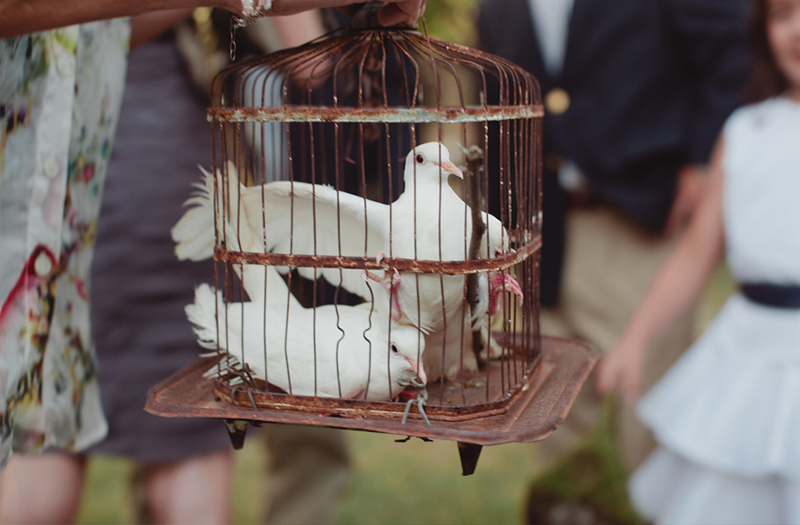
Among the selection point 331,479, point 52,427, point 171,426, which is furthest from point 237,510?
point 52,427

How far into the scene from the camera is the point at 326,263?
1056 millimetres

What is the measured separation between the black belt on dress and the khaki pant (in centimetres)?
67

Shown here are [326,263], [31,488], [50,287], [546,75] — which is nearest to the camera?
[326,263]

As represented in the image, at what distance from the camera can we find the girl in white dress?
1.66 meters

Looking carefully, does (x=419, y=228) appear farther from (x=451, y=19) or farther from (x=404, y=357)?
(x=451, y=19)

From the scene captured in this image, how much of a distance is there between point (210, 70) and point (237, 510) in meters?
1.92

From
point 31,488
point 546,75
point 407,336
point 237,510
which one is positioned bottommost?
point 237,510

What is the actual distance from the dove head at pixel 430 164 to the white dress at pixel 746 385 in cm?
108

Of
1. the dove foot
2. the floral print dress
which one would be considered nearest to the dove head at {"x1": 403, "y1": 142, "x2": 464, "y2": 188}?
the dove foot

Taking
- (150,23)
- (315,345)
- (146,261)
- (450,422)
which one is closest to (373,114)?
(315,345)

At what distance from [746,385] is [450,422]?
104cm

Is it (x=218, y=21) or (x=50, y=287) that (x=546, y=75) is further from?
(x=50, y=287)

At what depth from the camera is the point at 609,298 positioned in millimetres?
2568

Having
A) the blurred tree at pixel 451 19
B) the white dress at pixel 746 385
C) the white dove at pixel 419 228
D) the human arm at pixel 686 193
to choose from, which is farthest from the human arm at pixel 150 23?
the blurred tree at pixel 451 19
